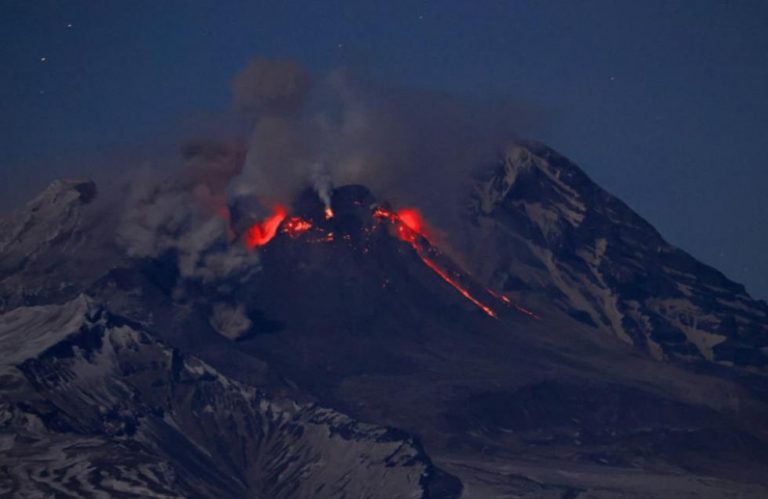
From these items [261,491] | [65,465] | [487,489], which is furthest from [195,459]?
[487,489]

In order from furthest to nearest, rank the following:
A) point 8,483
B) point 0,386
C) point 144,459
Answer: point 0,386 → point 144,459 → point 8,483

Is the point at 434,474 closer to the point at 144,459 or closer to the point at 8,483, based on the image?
the point at 144,459

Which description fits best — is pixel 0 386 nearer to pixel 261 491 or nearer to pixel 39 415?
pixel 39 415

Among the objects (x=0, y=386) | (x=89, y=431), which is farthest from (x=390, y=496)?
(x=0, y=386)

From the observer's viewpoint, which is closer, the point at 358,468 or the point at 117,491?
the point at 117,491

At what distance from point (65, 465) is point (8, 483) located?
7.87 meters

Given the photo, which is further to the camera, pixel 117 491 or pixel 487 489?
pixel 487 489

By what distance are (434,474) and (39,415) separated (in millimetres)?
44143

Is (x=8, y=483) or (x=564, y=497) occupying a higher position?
(x=564, y=497)

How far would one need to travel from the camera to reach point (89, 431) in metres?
196

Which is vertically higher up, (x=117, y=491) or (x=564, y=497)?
(x=564, y=497)

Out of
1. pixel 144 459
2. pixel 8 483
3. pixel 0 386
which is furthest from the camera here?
pixel 0 386

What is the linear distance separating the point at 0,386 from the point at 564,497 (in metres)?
64.9

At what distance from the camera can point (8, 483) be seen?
175 metres
